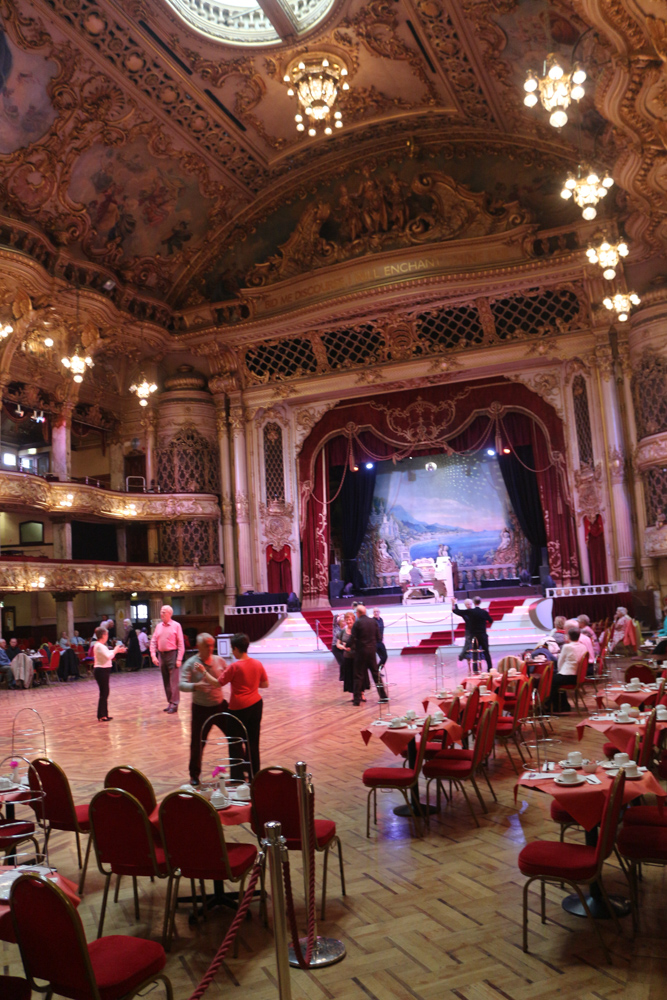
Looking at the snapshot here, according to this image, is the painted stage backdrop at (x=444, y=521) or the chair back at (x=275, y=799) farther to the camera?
the painted stage backdrop at (x=444, y=521)

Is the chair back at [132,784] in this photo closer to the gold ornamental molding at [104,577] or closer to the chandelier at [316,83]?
the chandelier at [316,83]

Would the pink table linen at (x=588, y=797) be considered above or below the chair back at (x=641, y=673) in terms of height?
below

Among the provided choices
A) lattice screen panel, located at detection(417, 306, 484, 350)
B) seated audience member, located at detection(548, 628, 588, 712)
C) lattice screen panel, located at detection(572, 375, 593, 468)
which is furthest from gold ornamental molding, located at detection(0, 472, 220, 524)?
seated audience member, located at detection(548, 628, 588, 712)

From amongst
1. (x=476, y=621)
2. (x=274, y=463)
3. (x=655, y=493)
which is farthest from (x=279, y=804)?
(x=274, y=463)

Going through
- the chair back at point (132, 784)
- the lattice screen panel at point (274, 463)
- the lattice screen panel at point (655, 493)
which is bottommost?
the chair back at point (132, 784)

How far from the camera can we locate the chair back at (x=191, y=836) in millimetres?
3527

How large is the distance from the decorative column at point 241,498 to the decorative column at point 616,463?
1003 cm

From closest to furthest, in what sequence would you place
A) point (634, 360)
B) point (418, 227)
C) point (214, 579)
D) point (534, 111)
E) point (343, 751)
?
1. point (343, 751)
2. point (534, 111)
3. point (634, 360)
4. point (418, 227)
5. point (214, 579)

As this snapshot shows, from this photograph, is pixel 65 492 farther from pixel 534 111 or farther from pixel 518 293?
pixel 534 111

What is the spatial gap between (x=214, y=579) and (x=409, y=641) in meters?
6.78

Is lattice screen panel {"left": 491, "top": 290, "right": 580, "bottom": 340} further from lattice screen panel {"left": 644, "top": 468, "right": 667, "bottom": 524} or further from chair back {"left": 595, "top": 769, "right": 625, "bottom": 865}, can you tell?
chair back {"left": 595, "top": 769, "right": 625, "bottom": 865}

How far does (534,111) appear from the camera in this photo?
16.8m

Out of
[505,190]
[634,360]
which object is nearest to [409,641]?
[634,360]

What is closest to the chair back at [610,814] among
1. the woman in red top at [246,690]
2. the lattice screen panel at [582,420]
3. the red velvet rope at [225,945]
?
the red velvet rope at [225,945]
